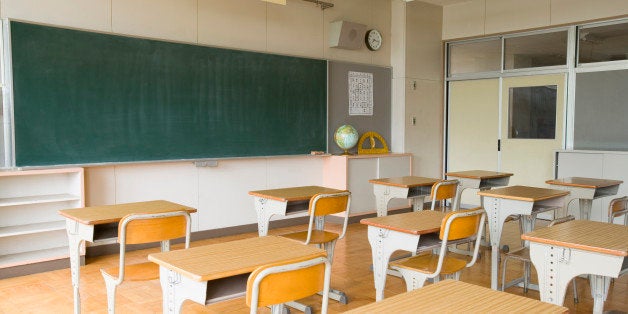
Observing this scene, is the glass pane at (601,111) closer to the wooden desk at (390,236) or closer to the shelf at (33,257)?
the wooden desk at (390,236)

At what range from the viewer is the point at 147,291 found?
13.0 ft

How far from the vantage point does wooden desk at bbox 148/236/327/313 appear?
200cm

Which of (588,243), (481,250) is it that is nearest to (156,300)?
(588,243)

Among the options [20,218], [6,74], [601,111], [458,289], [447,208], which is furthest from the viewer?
[447,208]

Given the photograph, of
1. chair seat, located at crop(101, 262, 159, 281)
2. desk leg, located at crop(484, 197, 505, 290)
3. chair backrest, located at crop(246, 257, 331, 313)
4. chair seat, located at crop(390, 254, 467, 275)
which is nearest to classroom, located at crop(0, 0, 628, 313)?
desk leg, located at crop(484, 197, 505, 290)

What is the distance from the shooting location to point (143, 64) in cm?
515

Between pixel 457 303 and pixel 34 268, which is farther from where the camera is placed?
pixel 34 268

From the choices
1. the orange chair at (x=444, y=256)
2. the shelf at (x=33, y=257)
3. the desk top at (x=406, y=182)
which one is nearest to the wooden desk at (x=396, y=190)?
the desk top at (x=406, y=182)

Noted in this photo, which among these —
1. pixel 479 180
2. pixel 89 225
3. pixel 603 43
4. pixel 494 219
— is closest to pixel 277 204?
pixel 89 225

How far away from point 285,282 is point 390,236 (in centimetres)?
123

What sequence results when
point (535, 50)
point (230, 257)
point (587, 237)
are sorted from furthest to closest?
point (535, 50)
point (587, 237)
point (230, 257)

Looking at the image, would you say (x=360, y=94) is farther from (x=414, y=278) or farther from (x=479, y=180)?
(x=414, y=278)

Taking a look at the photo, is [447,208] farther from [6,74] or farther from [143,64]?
[6,74]

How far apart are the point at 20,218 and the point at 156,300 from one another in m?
1.76
